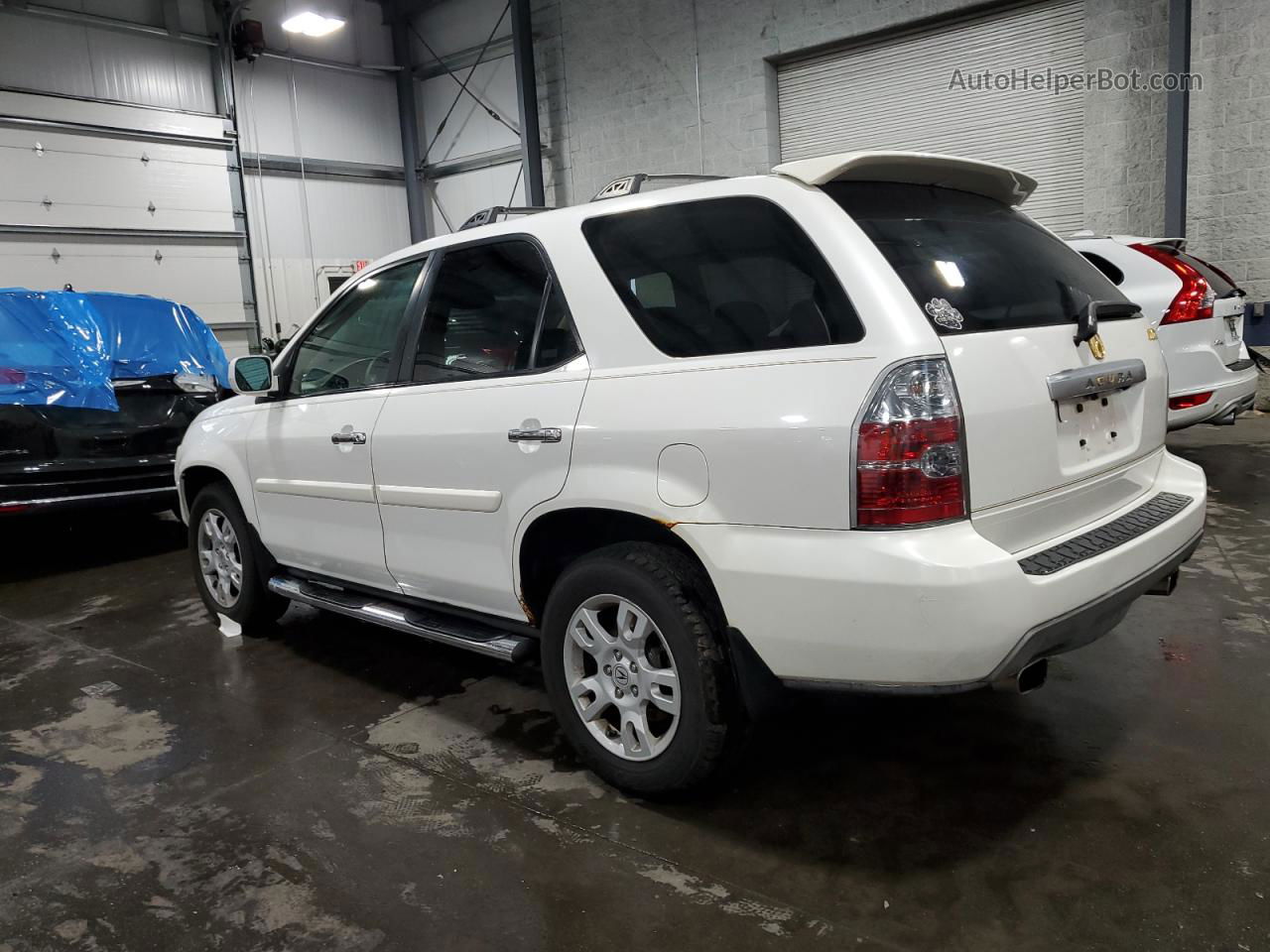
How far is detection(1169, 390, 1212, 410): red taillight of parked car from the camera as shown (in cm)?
595

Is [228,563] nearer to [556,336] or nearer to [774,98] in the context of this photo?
[556,336]

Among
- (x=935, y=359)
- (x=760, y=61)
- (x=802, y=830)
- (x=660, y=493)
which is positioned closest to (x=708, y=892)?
(x=802, y=830)

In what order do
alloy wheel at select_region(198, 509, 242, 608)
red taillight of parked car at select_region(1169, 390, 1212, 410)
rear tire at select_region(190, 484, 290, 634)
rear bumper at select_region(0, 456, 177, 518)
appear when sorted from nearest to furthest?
rear tire at select_region(190, 484, 290, 634), alloy wheel at select_region(198, 509, 242, 608), rear bumper at select_region(0, 456, 177, 518), red taillight of parked car at select_region(1169, 390, 1212, 410)

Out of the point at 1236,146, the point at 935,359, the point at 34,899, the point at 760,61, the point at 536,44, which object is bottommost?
the point at 34,899

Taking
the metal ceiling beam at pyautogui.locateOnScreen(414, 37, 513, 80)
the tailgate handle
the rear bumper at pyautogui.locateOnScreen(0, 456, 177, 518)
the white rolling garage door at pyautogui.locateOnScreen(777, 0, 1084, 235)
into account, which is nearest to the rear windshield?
the tailgate handle

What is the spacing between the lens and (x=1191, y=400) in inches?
235

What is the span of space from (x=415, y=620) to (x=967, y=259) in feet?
6.90

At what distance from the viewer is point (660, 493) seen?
237 centimetres

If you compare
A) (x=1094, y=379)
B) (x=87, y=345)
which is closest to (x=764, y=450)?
(x=1094, y=379)

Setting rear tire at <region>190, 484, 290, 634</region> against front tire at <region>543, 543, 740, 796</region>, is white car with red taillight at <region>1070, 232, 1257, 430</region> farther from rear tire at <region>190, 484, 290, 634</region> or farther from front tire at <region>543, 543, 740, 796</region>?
rear tire at <region>190, 484, 290, 634</region>

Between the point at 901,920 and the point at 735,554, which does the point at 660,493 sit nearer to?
the point at 735,554

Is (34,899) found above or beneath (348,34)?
beneath

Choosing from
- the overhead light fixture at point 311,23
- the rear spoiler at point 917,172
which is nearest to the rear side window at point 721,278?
the rear spoiler at point 917,172

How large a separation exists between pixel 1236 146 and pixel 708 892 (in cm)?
950
